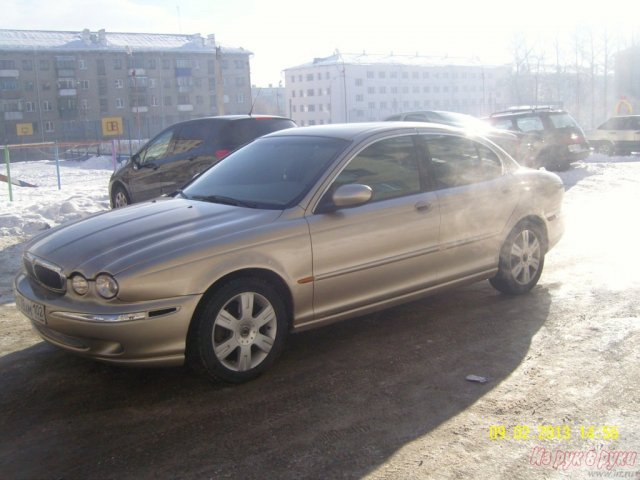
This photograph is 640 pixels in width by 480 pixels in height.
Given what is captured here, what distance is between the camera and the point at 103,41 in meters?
74.1

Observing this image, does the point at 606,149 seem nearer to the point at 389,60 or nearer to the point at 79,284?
the point at 79,284

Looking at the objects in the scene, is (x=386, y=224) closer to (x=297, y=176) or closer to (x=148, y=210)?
(x=297, y=176)

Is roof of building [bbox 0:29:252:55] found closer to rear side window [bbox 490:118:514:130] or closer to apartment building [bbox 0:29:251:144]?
apartment building [bbox 0:29:251:144]

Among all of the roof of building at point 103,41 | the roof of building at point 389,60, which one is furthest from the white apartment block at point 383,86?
the roof of building at point 103,41

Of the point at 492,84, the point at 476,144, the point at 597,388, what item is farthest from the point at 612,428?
the point at 492,84

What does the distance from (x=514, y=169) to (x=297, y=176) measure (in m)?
2.28

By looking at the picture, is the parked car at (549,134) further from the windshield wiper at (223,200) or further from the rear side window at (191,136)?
the windshield wiper at (223,200)

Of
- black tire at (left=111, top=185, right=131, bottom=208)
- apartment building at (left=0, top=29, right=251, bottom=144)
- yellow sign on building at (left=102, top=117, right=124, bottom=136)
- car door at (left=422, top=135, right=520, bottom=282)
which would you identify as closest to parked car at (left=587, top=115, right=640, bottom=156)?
yellow sign on building at (left=102, top=117, right=124, bottom=136)

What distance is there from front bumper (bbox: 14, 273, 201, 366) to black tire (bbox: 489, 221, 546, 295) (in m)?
3.00

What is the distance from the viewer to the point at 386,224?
15.8ft

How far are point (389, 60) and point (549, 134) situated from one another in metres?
81.6

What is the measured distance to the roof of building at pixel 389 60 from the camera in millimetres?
92500

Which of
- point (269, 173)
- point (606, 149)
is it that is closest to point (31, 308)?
point (269, 173)

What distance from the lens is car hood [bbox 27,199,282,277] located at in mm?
3920
